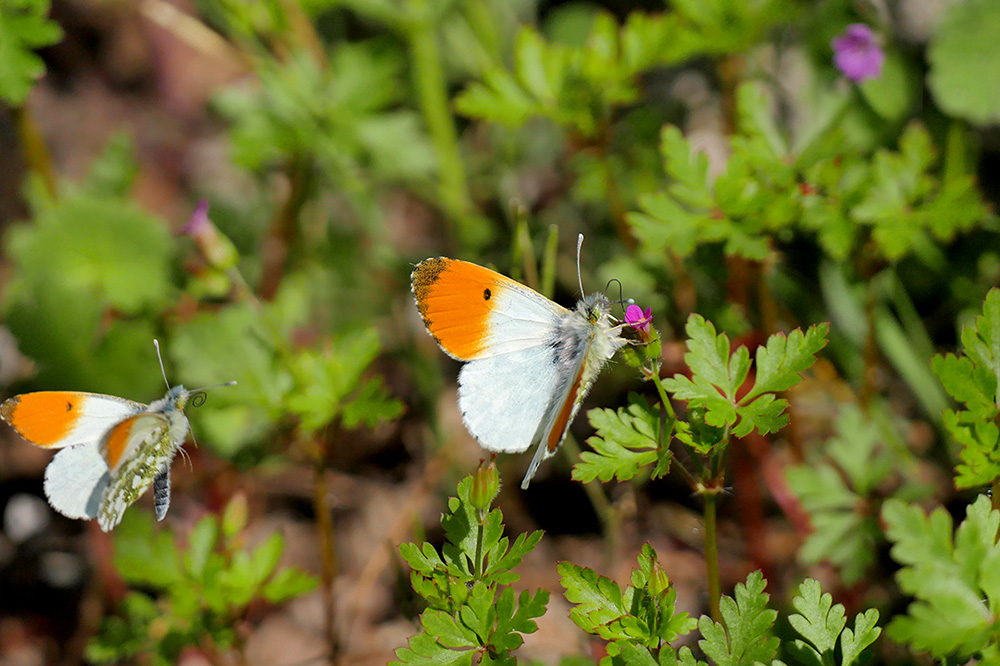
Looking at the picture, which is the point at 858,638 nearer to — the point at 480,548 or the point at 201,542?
the point at 480,548

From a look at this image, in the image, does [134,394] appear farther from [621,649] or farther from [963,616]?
[963,616]

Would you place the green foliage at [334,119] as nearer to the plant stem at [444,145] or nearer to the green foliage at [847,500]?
the plant stem at [444,145]

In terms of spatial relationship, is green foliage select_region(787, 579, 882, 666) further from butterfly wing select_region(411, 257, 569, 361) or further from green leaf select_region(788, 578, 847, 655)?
butterfly wing select_region(411, 257, 569, 361)

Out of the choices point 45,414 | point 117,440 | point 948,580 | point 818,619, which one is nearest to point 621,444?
point 818,619

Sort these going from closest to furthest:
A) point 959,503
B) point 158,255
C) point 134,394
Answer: point 959,503, point 134,394, point 158,255

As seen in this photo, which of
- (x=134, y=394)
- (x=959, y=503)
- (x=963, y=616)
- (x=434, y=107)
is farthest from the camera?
(x=434, y=107)

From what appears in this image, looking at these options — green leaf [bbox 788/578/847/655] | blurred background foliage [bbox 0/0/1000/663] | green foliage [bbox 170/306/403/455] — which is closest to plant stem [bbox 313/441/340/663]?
blurred background foliage [bbox 0/0/1000/663]

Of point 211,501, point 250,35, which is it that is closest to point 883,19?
point 250,35
